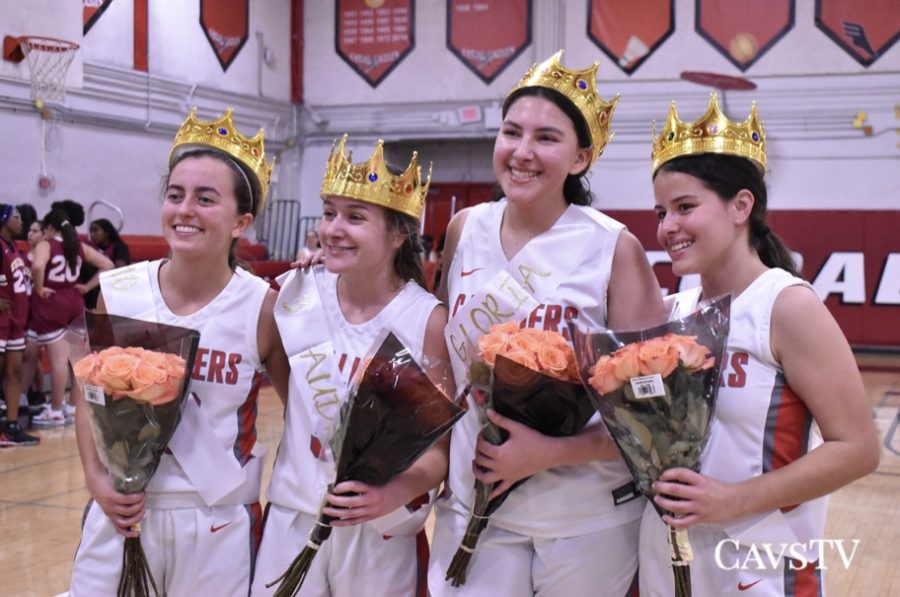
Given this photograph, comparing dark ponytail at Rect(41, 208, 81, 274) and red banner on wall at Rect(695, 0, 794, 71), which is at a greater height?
red banner on wall at Rect(695, 0, 794, 71)

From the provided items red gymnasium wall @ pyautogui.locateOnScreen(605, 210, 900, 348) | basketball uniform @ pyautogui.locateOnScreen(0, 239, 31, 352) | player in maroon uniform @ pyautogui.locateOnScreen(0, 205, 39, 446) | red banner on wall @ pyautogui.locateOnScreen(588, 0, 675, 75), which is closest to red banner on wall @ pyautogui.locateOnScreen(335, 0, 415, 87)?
red banner on wall @ pyautogui.locateOnScreen(588, 0, 675, 75)

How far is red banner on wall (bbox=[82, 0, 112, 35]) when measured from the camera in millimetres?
10438

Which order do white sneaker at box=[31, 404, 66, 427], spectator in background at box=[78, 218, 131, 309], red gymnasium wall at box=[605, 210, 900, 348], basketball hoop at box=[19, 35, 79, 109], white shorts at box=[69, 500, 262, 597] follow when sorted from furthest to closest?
1. red gymnasium wall at box=[605, 210, 900, 348]
2. basketball hoop at box=[19, 35, 79, 109]
3. spectator in background at box=[78, 218, 131, 309]
4. white sneaker at box=[31, 404, 66, 427]
5. white shorts at box=[69, 500, 262, 597]

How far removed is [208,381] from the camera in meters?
2.14

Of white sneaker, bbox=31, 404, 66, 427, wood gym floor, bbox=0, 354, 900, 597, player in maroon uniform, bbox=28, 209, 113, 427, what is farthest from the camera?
white sneaker, bbox=31, 404, 66, 427

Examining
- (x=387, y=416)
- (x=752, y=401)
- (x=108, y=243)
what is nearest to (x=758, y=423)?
(x=752, y=401)

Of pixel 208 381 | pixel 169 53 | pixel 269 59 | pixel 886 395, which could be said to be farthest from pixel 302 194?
pixel 208 381

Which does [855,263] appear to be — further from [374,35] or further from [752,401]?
[752,401]

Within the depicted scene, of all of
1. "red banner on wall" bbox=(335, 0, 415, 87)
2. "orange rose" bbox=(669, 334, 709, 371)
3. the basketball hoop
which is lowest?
"orange rose" bbox=(669, 334, 709, 371)

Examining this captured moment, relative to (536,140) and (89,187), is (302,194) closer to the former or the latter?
(89,187)

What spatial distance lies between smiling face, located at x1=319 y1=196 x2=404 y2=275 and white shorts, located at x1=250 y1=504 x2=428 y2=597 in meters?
0.57

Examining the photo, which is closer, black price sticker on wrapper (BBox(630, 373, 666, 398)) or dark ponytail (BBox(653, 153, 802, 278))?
black price sticker on wrapper (BBox(630, 373, 666, 398))

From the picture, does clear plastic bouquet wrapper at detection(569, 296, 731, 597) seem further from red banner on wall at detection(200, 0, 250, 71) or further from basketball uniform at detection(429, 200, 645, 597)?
red banner on wall at detection(200, 0, 250, 71)

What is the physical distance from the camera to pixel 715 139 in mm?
1938
